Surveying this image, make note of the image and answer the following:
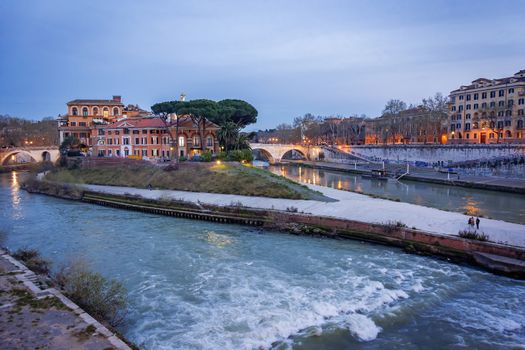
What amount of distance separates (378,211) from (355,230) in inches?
144

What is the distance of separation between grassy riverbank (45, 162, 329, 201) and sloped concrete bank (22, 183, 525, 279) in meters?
5.30

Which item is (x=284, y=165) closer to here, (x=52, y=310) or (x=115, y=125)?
(x=115, y=125)

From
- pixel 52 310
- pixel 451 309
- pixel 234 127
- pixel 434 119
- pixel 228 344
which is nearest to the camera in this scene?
pixel 52 310

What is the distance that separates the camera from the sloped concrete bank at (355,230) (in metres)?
15.3

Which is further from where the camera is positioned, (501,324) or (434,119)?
(434,119)

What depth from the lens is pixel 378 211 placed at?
22797 millimetres

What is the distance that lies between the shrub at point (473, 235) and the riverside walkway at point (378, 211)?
389 mm

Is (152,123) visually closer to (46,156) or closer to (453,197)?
(46,156)

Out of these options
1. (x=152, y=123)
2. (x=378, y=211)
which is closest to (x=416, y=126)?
(x=152, y=123)

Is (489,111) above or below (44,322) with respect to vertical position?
above

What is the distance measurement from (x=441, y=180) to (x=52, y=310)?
4092 centimetres

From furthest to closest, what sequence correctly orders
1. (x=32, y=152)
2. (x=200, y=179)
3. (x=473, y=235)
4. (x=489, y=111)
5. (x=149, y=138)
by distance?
(x=32, y=152)
(x=489, y=111)
(x=149, y=138)
(x=200, y=179)
(x=473, y=235)

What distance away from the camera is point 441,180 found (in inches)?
1666

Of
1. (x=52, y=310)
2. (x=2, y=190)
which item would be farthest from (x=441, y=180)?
(x=2, y=190)
